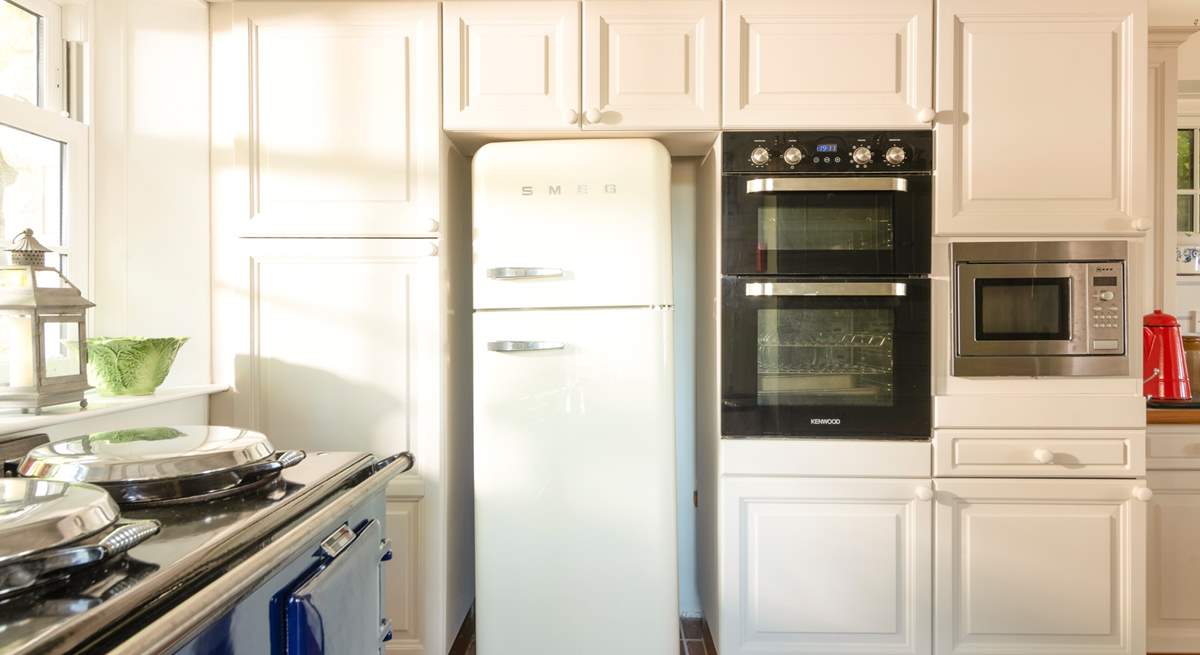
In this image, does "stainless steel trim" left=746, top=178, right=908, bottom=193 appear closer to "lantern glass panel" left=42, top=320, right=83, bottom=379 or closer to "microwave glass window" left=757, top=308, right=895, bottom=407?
"microwave glass window" left=757, top=308, right=895, bottom=407

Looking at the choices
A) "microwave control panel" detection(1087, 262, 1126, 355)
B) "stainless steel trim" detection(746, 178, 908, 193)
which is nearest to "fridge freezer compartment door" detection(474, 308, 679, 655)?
"stainless steel trim" detection(746, 178, 908, 193)

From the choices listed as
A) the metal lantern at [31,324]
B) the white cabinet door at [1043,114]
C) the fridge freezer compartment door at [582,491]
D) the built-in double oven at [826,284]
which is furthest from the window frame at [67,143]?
the white cabinet door at [1043,114]

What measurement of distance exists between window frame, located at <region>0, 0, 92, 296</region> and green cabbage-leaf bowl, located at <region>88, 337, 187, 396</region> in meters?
0.28

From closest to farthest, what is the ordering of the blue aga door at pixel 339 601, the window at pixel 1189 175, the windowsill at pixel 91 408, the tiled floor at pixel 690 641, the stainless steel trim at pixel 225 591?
the stainless steel trim at pixel 225 591
the blue aga door at pixel 339 601
the windowsill at pixel 91 408
the tiled floor at pixel 690 641
the window at pixel 1189 175

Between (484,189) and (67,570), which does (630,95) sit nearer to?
(484,189)

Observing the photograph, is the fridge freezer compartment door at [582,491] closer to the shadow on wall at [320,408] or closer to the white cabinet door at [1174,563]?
the shadow on wall at [320,408]

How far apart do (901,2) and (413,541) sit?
2063 mm

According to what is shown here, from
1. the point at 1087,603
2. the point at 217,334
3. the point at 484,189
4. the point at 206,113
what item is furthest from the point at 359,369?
the point at 1087,603

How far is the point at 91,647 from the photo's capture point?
22.0 inches

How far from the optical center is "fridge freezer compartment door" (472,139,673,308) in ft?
6.15

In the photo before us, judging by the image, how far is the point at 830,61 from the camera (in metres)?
1.89

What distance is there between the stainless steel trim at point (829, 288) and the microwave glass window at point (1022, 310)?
250 millimetres

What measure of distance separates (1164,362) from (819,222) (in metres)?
1.21

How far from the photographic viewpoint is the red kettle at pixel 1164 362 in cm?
208
